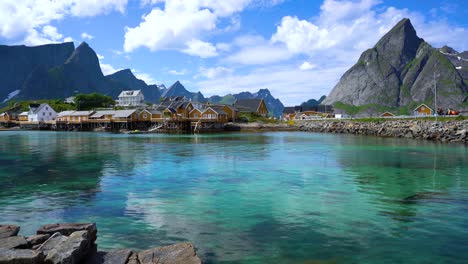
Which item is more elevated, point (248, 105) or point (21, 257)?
point (248, 105)

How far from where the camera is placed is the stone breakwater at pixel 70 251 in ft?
20.7

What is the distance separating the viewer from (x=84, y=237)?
7.30 metres

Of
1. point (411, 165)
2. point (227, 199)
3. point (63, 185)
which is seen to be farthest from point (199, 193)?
point (411, 165)

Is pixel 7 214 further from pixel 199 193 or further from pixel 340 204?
pixel 340 204

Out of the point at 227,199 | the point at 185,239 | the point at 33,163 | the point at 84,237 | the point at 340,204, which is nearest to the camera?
the point at 84,237

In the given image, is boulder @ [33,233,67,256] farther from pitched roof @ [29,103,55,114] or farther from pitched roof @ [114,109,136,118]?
pitched roof @ [29,103,55,114]

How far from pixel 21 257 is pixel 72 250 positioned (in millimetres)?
871

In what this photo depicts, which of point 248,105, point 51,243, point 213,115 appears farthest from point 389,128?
point 51,243

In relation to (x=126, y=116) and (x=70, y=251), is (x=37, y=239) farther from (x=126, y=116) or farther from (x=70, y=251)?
(x=126, y=116)

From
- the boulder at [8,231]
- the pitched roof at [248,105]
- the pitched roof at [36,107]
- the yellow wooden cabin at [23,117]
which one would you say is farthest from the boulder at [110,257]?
the yellow wooden cabin at [23,117]

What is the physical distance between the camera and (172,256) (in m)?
7.32

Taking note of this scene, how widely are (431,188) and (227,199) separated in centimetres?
1025

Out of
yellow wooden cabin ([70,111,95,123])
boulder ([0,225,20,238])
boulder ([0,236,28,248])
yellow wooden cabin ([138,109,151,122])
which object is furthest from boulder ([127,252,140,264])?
yellow wooden cabin ([70,111,95,123])

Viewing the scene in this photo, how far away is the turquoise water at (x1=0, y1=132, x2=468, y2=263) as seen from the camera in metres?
8.97
